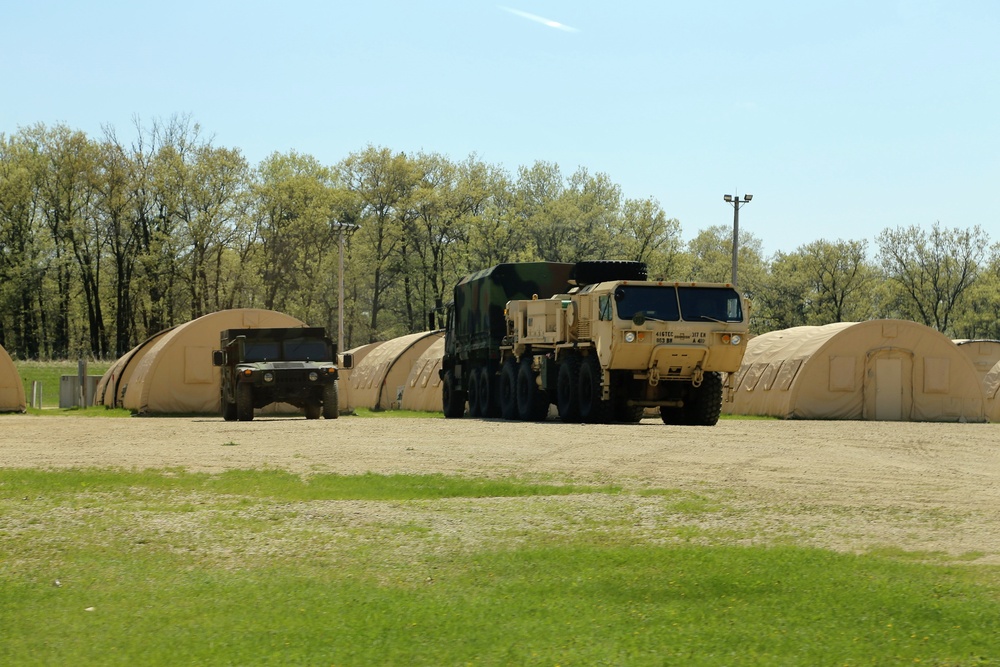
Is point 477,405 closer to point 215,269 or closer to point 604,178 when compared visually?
point 215,269

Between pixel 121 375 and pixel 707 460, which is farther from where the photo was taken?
pixel 121 375

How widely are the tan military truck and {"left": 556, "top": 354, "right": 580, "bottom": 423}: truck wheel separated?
2 centimetres

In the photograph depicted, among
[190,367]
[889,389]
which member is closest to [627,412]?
[889,389]

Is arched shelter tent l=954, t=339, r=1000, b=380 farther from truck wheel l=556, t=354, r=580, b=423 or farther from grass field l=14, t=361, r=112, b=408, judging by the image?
grass field l=14, t=361, r=112, b=408

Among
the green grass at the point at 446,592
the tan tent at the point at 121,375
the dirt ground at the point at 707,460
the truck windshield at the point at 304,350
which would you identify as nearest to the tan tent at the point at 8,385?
the tan tent at the point at 121,375

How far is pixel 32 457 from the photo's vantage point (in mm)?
17594

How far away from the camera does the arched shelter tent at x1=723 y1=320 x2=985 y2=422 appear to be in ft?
118

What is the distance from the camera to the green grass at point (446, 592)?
6.81 metres

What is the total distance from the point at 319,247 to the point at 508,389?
1824 inches

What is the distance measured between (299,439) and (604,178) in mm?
68710

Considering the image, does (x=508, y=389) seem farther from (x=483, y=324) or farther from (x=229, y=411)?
(x=229, y=411)

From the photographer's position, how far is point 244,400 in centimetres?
3038

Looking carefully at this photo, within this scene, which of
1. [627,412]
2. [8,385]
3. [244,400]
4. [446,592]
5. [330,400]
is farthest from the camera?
[8,385]

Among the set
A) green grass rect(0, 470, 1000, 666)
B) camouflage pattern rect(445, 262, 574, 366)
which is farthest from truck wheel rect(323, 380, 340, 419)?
green grass rect(0, 470, 1000, 666)
